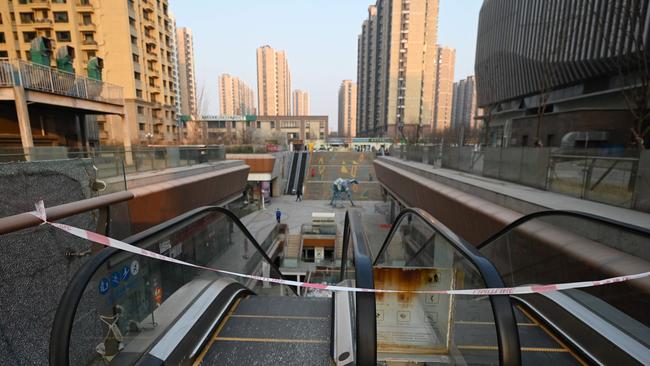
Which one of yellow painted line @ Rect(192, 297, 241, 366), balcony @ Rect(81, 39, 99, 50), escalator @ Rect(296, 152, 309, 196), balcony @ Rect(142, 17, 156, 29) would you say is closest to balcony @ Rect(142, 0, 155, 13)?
balcony @ Rect(142, 17, 156, 29)

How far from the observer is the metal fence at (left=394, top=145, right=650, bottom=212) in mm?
5012

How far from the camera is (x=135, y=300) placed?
293cm

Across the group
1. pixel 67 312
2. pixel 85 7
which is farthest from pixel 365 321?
pixel 85 7

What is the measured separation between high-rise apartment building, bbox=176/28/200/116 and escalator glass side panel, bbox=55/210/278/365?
96.9 m

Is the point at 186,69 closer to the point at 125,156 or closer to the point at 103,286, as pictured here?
the point at 125,156

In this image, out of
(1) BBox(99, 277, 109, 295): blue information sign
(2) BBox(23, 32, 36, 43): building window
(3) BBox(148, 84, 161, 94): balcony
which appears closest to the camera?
(1) BBox(99, 277, 109, 295): blue information sign

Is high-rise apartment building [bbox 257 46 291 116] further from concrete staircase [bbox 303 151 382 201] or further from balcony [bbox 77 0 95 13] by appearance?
balcony [bbox 77 0 95 13]

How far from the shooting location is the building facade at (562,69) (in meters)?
19.2

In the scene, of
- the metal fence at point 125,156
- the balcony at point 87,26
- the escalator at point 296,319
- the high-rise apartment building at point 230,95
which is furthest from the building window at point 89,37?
the high-rise apartment building at point 230,95

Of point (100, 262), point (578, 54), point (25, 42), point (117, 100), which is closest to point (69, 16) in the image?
point (25, 42)

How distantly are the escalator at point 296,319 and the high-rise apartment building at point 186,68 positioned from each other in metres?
97.3

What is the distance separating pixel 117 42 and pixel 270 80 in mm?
95560

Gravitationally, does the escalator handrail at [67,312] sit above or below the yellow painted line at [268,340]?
above

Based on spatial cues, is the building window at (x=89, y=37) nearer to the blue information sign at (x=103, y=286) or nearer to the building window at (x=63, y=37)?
the building window at (x=63, y=37)
